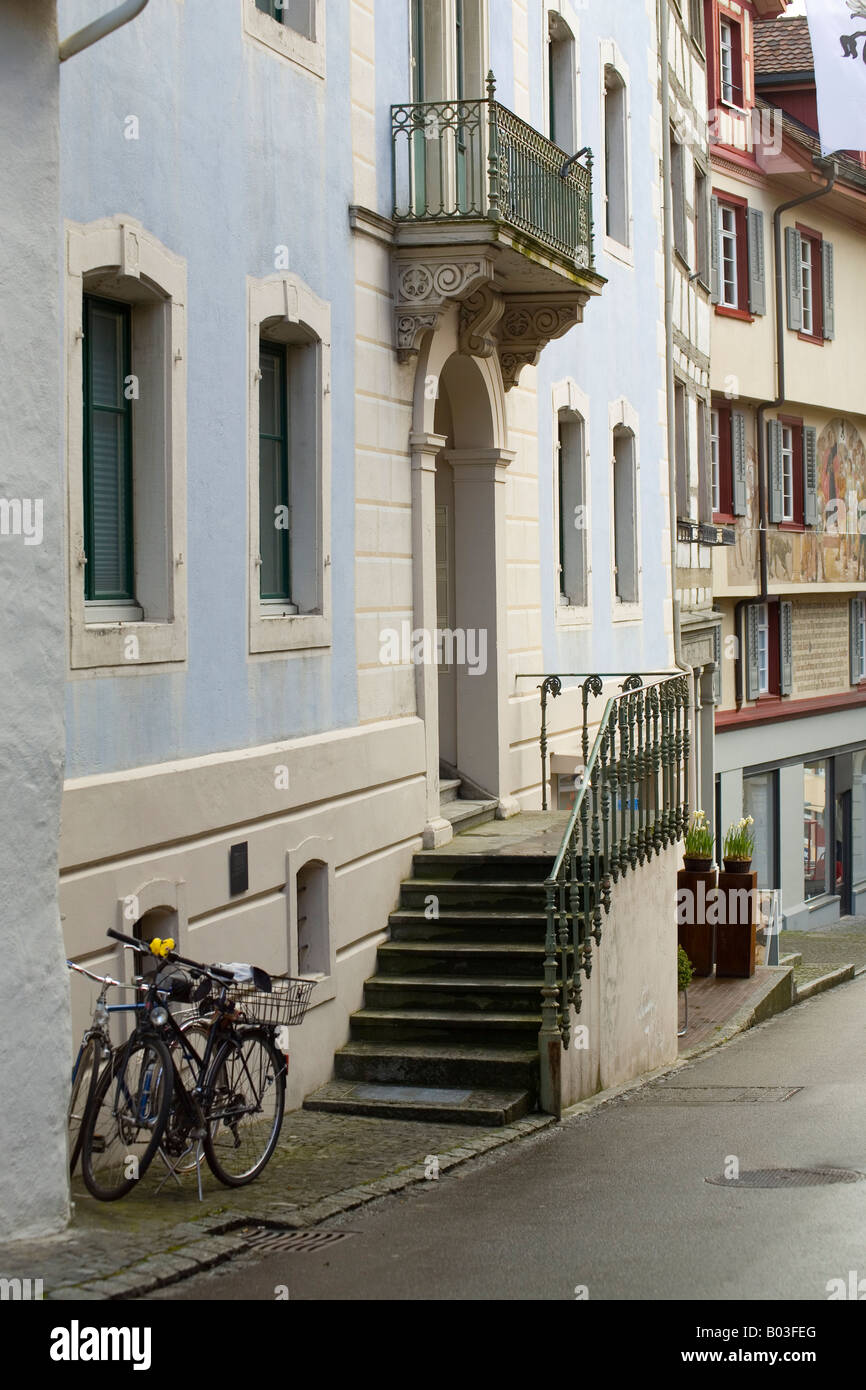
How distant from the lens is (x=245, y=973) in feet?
30.1

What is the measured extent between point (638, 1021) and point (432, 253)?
5.84 meters

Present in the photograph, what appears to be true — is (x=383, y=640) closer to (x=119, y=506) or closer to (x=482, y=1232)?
(x=119, y=506)

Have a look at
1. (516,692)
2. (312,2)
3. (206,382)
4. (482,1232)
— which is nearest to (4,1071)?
(482,1232)

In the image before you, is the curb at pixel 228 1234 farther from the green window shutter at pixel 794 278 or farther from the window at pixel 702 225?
the green window shutter at pixel 794 278

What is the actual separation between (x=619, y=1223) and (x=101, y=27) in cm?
563

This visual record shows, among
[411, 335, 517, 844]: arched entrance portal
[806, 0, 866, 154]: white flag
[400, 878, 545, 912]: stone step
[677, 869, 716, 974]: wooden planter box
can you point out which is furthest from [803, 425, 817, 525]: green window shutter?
[400, 878, 545, 912]: stone step

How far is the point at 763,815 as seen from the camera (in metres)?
31.8

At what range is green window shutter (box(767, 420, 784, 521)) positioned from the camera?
104 feet

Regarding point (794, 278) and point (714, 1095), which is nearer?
point (714, 1095)

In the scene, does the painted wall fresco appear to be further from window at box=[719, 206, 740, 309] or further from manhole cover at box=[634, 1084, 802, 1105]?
manhole cover at box=[634, 1084, 802, 1105]

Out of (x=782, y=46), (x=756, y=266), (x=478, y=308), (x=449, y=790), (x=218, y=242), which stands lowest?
(x=449, y=790)

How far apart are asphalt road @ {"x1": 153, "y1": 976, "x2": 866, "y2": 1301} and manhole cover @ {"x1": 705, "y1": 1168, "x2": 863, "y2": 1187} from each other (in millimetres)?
114

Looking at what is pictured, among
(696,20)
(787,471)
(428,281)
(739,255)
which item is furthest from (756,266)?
(428,281)

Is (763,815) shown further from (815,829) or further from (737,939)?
(737,939)
